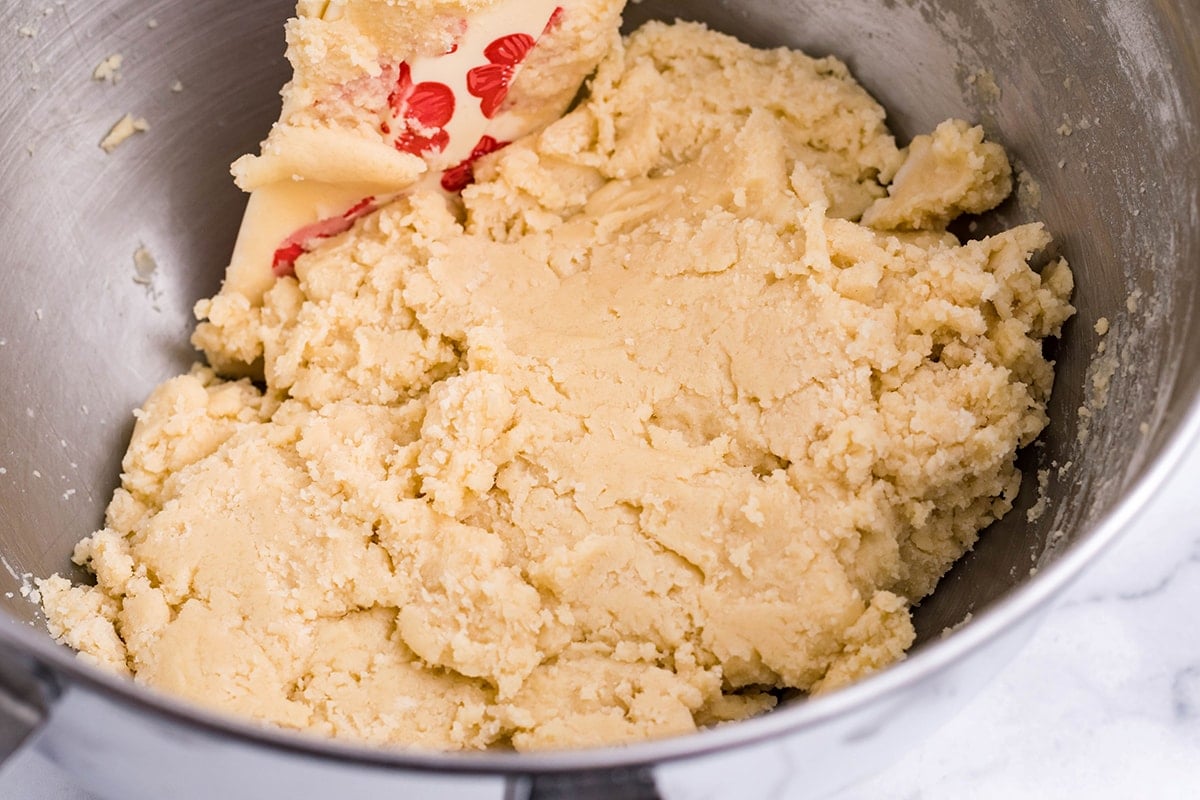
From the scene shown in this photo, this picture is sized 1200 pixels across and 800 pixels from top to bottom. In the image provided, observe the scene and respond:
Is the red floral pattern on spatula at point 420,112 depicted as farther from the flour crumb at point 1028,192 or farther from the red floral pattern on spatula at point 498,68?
the flour crumb at point 1028,192

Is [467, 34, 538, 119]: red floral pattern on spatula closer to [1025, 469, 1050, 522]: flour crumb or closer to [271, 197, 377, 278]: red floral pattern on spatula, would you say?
[271, 197, 377, 278]: red floral pattern on spatula

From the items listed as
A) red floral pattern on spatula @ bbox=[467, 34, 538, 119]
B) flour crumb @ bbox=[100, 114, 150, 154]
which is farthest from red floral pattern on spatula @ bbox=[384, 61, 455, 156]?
flour crumb @ bbox=[100, 114, 150, 154]

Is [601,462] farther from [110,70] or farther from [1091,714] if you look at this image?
[110,70]

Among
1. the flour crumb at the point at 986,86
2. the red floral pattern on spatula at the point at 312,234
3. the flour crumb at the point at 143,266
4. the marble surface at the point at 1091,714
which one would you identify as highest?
the flour crumb at the point at 986,86

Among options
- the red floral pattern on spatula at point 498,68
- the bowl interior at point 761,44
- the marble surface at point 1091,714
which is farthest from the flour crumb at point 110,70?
the marble surface at point 1091,714

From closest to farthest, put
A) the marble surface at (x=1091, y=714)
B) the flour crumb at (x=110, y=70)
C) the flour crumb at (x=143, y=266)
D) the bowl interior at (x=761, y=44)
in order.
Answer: the bowl interior at (x=761, y=44)
the marble surface at (x=1091, y=714)
the flour crumb at (x=110, y=70)
the flour crumb at (x=143, y=266)

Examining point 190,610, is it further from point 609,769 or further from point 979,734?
point 979,734

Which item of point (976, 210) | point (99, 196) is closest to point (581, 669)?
point (976, 210)
